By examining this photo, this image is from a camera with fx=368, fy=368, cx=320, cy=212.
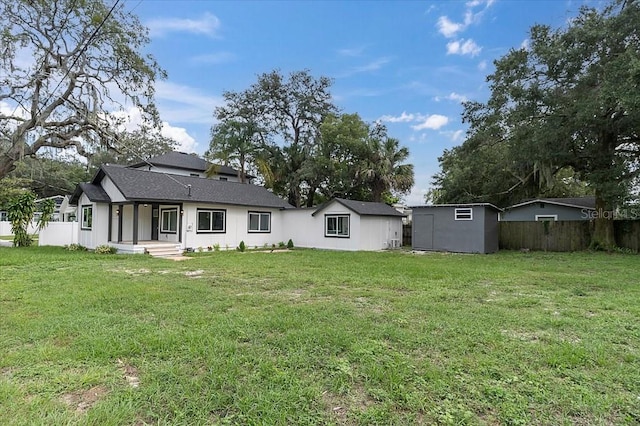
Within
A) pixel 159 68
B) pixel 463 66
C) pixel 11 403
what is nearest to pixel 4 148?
pixel 159 68

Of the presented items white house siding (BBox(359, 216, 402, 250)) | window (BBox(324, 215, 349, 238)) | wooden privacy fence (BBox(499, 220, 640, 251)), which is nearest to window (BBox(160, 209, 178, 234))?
window (BBox(324, 215, 349, 238))

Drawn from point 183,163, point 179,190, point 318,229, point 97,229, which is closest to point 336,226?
point 318,229

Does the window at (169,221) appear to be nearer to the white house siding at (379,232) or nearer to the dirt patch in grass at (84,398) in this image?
the white house siding at (379,232)

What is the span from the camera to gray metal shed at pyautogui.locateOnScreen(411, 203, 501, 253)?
14.7 meters

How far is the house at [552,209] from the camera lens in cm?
1873

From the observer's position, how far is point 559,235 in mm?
15625

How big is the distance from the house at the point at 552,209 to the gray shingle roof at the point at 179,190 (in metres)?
12.8

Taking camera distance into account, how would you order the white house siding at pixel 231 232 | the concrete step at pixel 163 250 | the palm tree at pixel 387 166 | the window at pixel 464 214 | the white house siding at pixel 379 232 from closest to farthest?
the concrete step at pixel 163 250, the white house siding at pixel 231 232, the window at pixel 464 214, the white house siding at pixel 379 232, the palm tree at pixel 387 166

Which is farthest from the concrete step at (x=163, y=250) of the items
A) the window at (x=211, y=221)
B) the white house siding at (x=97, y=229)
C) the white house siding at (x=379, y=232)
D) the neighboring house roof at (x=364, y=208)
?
the white house siding at (x=379, y=232)

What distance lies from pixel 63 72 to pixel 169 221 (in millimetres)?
7581

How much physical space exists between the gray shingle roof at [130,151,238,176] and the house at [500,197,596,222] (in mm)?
17650

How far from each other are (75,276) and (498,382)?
26.7ft

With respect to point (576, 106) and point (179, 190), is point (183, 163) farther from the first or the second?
point (576, 106)

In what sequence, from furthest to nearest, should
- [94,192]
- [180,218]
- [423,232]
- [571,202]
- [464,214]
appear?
[571,202] → [423,232] → [464,214] → [180,218] → [94,192]
